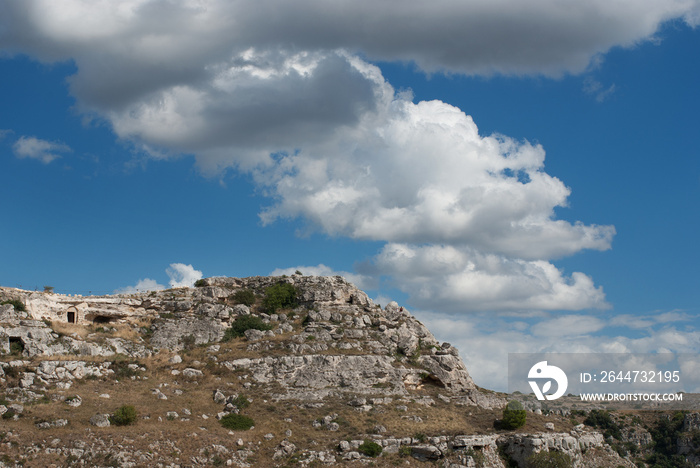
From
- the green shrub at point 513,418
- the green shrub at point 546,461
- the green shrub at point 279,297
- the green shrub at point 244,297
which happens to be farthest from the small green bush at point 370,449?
the green shrub at point 244,297

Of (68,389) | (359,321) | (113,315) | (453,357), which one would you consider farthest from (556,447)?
(113,315)

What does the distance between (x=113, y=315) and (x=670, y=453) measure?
97037 millimetres

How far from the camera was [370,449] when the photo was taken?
49.7 m

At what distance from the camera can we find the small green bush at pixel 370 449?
49.7 metres

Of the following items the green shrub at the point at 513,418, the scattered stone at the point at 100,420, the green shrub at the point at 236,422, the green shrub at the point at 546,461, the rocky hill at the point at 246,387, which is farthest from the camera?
the green shrub at the point at 513,418

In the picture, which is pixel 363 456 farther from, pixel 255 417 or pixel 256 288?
pixel 256 288

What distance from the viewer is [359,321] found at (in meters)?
72.1

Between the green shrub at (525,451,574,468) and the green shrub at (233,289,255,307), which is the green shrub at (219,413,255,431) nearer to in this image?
the green shrub at (525,451,574,468)

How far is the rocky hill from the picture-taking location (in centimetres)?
4694

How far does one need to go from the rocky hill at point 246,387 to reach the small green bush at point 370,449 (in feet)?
0.35

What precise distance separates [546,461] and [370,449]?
15820mm

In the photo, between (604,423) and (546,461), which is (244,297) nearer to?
(546,461)

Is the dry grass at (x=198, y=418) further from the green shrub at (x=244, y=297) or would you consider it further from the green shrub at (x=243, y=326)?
the green shrub at (x=244, y=297)

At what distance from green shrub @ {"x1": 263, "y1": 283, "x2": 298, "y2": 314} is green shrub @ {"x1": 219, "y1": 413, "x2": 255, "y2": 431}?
23.1 m
